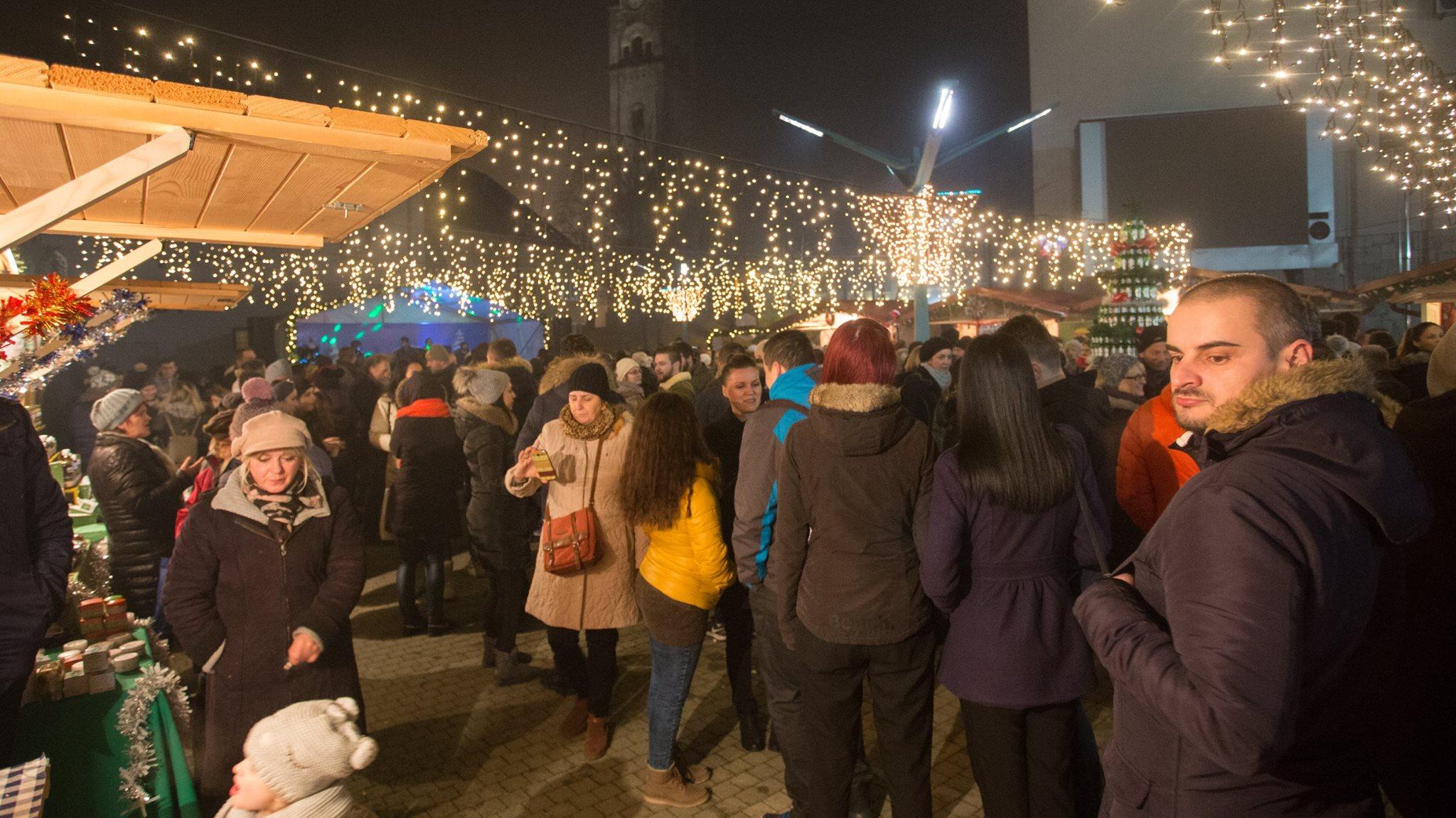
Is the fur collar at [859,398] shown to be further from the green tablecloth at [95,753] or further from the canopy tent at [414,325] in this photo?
the canopy tent at [414,325]

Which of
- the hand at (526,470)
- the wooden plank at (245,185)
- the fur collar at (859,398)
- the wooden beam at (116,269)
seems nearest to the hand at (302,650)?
the hand at (526,470)

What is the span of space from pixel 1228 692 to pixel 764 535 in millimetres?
2145

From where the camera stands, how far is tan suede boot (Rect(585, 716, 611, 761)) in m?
4.05

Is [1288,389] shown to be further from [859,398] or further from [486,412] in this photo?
[486,412]

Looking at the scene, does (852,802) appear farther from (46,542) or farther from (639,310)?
(639,310)

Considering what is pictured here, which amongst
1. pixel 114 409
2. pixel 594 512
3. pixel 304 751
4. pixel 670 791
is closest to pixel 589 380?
pixel 594 512

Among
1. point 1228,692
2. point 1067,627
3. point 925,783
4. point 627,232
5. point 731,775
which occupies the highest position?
point 627,232

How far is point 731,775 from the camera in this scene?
12.8ft

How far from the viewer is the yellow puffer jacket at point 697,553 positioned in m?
3.52

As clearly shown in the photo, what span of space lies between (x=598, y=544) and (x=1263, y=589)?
3.03m

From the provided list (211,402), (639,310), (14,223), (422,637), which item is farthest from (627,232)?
(14,223)

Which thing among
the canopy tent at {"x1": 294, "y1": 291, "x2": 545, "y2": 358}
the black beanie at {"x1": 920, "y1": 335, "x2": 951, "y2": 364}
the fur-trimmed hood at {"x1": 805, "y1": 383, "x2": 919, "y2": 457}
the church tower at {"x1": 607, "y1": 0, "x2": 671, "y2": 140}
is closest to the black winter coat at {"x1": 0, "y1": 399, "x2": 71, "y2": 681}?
the fur-trimmed hood at {"x1": 805, "y1": 383, "x2": 919, "y2": 457}

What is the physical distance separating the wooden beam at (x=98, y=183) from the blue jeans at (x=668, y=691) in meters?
2.51

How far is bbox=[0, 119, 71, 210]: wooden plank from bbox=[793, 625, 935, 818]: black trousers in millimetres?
2807
